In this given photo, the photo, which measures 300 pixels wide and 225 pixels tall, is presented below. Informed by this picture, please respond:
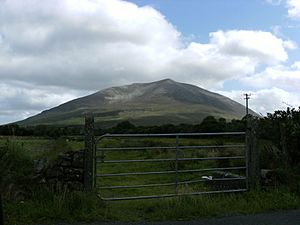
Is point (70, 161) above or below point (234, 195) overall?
above

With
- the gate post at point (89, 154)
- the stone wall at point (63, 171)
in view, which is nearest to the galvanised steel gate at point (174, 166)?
the gate post at point (89, 154)

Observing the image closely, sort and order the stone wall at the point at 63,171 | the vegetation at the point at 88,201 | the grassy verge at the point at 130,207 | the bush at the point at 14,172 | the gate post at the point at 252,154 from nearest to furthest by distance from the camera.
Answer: the grassy verge at the point at 130,207 < the vegetation at the point at 88,201 < the bush at the point at 14,172 < the stone wall at the point at 63,171 < the gate post at the point at 252,154

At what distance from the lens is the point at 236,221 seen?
8312mm

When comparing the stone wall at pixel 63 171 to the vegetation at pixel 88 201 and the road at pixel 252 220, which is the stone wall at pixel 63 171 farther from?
the road at pixel 252 220

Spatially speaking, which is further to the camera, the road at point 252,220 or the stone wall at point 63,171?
the stone wall at point 63,171

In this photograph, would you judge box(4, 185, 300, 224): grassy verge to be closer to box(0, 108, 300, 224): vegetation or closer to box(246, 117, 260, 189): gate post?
box(0, 108, 300, 224): vegetation

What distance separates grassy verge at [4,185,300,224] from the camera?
26.7 ft

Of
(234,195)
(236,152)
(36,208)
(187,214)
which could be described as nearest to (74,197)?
(36,208)

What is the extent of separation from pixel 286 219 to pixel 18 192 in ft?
16.6

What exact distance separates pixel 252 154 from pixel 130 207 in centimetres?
334

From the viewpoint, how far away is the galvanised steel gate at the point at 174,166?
9836mm

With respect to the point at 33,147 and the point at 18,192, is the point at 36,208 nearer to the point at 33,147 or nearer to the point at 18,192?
the point at 18,192

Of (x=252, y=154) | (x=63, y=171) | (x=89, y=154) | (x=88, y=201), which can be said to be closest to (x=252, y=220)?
(x=252, y=154)

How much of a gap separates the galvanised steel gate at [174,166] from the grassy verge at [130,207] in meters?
0.40
